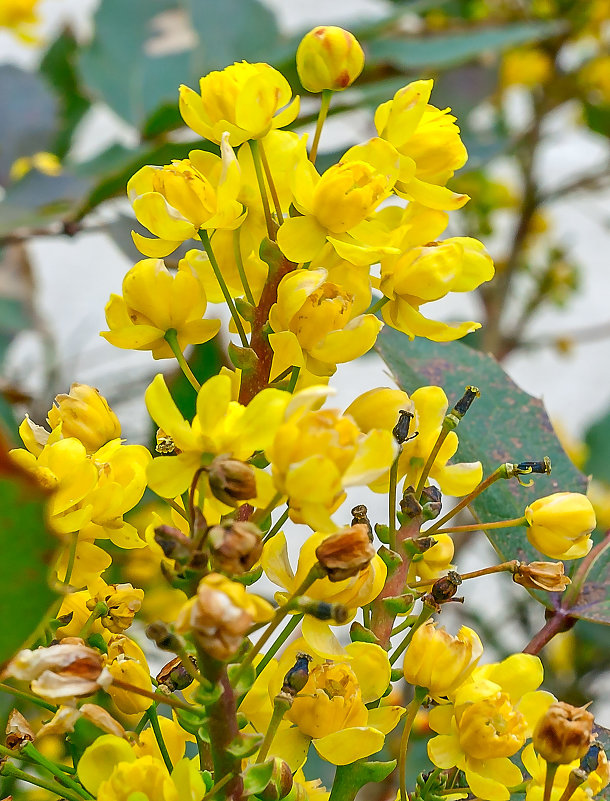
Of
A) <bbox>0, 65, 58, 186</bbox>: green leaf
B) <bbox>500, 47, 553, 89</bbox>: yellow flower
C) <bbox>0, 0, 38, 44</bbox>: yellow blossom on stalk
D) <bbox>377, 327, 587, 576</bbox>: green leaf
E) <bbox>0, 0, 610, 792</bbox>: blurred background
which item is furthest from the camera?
<bbox>500, 47, 553, 89</bbox>: yellow flower

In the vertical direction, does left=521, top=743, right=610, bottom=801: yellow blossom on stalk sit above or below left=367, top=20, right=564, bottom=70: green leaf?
below

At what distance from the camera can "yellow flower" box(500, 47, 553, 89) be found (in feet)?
3.52

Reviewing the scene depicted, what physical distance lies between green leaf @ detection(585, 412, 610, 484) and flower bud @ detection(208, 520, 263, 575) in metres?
0.86

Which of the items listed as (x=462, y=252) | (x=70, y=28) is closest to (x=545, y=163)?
(x=70, y=28)

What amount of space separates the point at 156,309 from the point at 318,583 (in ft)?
0.28

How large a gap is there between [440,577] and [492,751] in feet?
0.16

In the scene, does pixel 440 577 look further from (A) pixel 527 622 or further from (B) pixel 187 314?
(A) pixel 527 622

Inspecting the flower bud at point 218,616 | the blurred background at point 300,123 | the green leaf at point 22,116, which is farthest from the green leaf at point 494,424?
the green leaf at point 22,116

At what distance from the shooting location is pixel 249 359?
25 centimetres

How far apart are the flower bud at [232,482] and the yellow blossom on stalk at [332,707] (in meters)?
0.06

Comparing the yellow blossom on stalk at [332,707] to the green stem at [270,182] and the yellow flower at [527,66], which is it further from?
the yellow flower at [527,66]

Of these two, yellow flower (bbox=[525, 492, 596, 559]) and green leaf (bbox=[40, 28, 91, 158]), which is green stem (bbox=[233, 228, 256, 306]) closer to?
yellow flower (bbox=[525, 492, 596, 559])

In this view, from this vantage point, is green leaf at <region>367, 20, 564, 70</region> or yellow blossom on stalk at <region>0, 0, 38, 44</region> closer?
green leaf at <region>367, 20, 564, 70</region>

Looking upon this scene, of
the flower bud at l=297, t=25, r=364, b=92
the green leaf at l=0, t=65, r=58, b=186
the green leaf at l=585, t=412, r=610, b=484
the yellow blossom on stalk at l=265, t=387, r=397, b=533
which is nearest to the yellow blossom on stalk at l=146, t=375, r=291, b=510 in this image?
the yellow blossom on stalk at l=265, t=387, r=397, b=533
